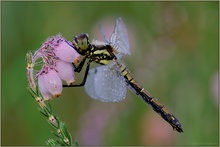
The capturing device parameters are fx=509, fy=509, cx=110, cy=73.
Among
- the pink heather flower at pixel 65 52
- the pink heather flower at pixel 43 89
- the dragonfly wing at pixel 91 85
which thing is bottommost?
the dragonfly wing at pixel 91 85

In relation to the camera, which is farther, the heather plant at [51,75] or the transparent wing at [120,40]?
the transparent wing at [120,40]

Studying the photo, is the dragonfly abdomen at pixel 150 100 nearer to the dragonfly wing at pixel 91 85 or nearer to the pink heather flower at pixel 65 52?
the dragonfly wing at pixel 91 85

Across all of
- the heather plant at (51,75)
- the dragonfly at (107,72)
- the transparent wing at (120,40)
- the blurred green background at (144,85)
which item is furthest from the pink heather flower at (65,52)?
the blurred green background at (144,85)

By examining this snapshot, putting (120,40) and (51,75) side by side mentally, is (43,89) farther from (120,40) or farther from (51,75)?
(120,40)

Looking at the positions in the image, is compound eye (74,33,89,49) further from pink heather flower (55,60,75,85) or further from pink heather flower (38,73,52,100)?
pink heather flower (38,73,52,100)

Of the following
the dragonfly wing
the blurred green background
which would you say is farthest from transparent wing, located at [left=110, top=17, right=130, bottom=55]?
the blurred green background

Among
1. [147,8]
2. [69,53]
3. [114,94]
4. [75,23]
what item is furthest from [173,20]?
[69,53]

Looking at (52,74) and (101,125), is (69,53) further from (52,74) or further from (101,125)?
(101,125)

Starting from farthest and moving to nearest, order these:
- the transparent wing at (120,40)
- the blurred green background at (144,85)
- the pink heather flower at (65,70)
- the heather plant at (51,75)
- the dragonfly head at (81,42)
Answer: the blurred green background at (144,85) < the transparent wing at (120,40) < the dragonfly head at (81,42) < the pink heather flower at (65,70) < the heather plant at (51,75)
